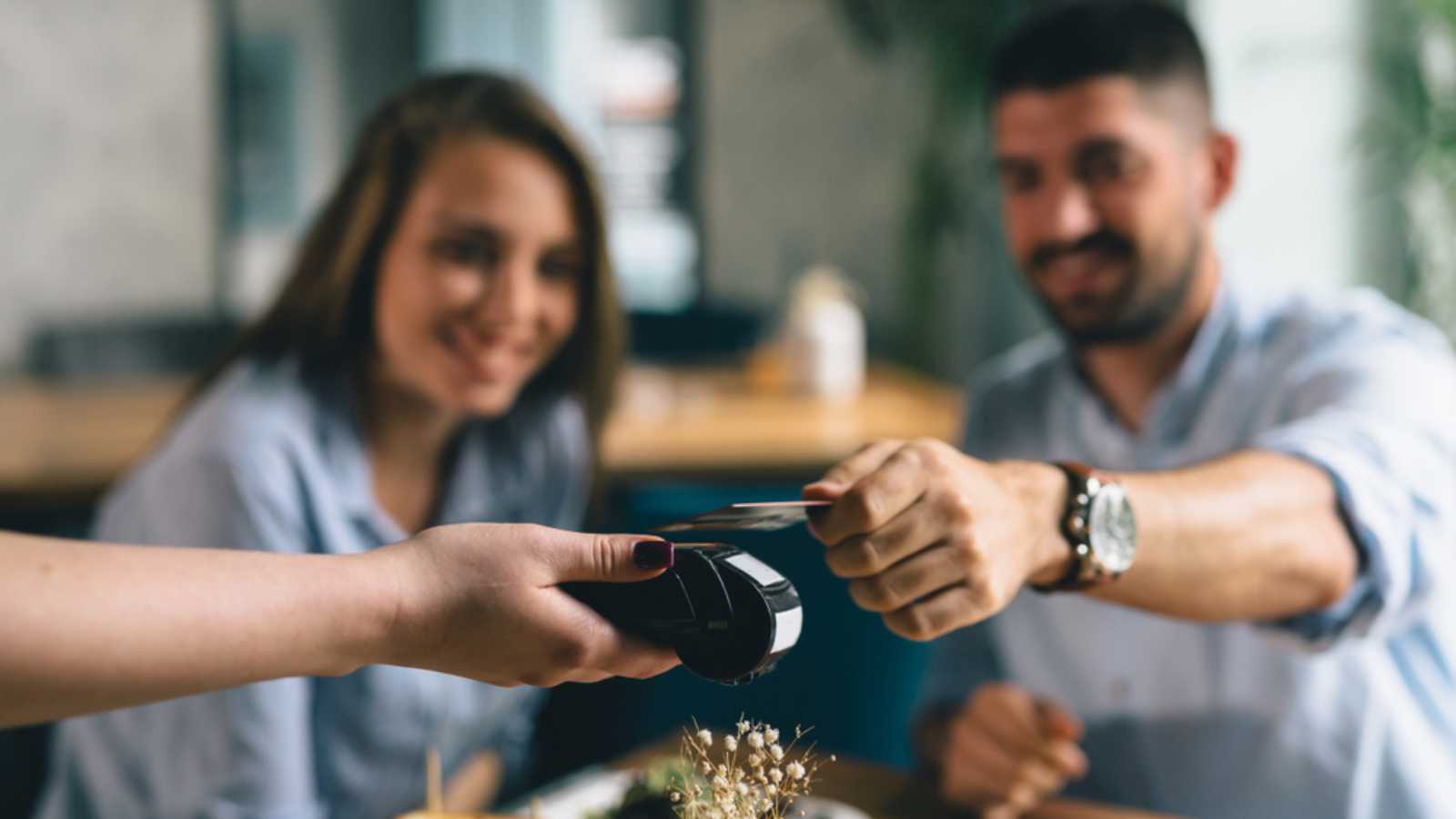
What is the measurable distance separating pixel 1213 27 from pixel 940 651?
7.80 feet

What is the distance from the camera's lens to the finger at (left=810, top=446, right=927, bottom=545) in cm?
65

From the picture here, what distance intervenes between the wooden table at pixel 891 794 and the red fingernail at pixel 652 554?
1.93 feet

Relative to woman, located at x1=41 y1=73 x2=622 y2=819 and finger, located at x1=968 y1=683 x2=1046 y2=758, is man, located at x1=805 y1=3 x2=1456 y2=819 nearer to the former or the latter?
finger, located at x1=968 y1=683 x2=1046 y2=758

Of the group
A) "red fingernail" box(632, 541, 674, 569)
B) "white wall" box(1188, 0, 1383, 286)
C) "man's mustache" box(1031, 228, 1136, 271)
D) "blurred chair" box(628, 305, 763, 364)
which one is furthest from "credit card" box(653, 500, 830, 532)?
"blurred chair" box(628, 305, 763, 364)

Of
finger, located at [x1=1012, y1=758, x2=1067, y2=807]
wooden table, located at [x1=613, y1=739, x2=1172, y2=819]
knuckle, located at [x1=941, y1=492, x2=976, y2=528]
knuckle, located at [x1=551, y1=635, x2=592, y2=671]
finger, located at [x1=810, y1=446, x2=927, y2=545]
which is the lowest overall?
wooden table, located at [x1=613, y1=739, x2=1172, y2=819]

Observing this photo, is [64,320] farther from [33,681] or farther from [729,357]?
[33,681]

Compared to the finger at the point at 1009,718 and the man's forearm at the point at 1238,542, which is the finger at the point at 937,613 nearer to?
the man's forearm at the point at 1238,542

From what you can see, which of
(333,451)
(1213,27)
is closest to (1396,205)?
(1213,27)

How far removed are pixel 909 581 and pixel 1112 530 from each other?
0.20 m

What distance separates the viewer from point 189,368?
4172mm

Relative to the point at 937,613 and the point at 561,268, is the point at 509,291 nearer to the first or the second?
the point at 561,268

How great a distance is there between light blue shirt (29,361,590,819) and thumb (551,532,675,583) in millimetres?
707

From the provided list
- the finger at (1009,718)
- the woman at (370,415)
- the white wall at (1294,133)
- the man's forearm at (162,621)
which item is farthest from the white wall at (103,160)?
the man's forearm at (162,621)

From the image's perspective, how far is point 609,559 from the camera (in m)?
0.57
